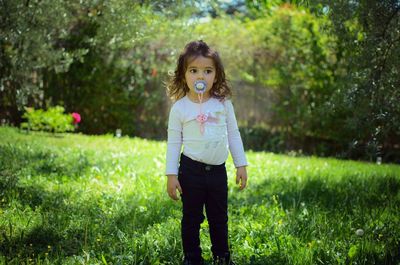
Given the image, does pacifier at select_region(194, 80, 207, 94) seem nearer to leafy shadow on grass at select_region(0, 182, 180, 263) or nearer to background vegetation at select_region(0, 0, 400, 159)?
leafy shadow on grass at select_region(0, 182, 180, 263)

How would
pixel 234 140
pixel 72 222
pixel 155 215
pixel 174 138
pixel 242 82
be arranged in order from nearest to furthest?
1. pixel 174 138
2. pixel 234 140
3. pixel 72 222
4. pixel 155 215
5. pixel 242 82

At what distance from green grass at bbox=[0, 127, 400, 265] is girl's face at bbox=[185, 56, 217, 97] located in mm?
1260

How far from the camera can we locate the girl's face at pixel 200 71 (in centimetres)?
342

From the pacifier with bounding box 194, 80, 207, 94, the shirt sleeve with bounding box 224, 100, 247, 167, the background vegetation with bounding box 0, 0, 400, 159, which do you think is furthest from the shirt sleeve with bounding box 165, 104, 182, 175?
the background vegetation with bounding box 0, 0, 400, 159

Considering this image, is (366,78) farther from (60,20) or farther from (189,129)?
(60,20)

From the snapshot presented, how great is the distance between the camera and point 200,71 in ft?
11.3

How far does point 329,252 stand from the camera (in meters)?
3.63

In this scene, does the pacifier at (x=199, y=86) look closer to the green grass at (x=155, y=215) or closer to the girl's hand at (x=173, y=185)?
the girl's hand at (x=173, y=185)

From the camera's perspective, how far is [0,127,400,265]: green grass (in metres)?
3.58

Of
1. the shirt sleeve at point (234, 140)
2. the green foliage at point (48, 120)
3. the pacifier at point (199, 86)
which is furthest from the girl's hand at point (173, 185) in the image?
the green foliage at point (48, 120)

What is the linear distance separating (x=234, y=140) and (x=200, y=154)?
35cm

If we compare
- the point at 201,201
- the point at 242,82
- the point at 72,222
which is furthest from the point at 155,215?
the point at 242,82

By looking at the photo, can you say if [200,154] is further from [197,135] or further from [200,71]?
[200,71]

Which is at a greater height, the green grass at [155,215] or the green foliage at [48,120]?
the green foliage at [48,120]
